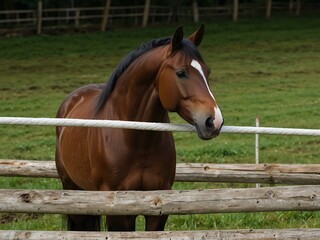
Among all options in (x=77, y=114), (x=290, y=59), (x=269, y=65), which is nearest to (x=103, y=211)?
(x=77, y=114)

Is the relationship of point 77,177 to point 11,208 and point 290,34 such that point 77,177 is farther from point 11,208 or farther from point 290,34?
point 290,34

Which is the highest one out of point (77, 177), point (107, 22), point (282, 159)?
point (77, 177)

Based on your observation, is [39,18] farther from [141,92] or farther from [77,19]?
[141,92]

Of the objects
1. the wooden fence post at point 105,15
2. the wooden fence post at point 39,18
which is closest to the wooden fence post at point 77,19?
the wooden fence post at point 105,15

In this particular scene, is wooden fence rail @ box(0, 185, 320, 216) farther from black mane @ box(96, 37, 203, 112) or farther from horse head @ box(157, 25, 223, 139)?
black mane @ box(96, 37, 203, 112)

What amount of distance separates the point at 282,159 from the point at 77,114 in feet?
20.2

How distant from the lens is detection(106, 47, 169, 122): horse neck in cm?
548

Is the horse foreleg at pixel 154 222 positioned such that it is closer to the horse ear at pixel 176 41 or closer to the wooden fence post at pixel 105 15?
the horse ear at pixel 176 41

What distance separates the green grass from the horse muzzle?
3076mm

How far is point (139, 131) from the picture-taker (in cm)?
552

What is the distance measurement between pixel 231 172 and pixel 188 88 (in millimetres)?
2890

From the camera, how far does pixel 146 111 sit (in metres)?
5.57

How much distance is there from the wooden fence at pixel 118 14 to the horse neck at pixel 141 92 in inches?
1253

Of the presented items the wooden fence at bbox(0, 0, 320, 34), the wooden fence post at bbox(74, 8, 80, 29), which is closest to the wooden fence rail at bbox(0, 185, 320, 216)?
the wooden fence at bbox(0, 0, 320, 34)
